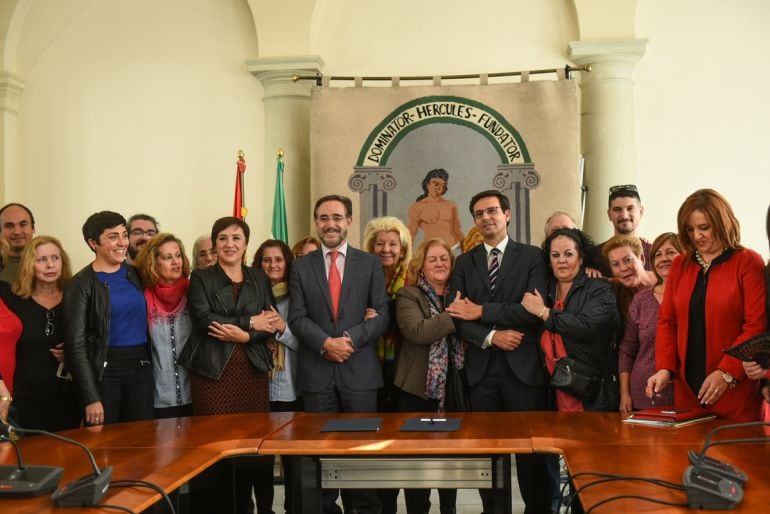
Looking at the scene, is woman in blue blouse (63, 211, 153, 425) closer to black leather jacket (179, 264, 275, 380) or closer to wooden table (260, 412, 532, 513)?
black leather jacket (179, 264, 275, 380)

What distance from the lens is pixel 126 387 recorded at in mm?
4184

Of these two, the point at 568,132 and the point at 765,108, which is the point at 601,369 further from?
the point at 765,108

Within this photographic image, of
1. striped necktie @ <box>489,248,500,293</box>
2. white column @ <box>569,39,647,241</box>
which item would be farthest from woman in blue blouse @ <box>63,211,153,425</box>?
white column @ <box>569,39,647,241</box>

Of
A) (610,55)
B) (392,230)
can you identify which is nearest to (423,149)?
(610,55)

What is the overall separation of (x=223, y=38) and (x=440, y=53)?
1.78 meters

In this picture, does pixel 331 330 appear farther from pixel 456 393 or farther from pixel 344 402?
pixel 456 393

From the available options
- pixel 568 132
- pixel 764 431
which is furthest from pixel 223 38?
pixel 764 431

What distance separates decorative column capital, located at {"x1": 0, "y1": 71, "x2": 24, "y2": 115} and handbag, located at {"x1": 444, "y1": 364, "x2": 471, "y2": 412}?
5087 millimetres

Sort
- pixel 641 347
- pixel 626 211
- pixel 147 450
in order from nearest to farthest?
pixel 147 450
pixel 641 347
pixel 626 211

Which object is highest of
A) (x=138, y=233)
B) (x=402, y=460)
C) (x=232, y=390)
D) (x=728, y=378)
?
(x=138, y=233)

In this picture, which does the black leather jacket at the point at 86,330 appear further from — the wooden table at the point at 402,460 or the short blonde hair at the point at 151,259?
the wooden table at the point at 402,460

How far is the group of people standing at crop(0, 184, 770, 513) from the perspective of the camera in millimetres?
4047

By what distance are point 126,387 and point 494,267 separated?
181 cm

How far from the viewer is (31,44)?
25.2 feet
